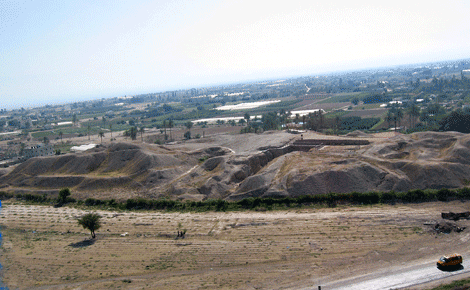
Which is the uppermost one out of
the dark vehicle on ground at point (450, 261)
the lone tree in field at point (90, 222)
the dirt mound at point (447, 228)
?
the lone tree in field at point (90, 222)

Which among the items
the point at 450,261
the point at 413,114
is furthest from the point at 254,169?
the point at 413,114

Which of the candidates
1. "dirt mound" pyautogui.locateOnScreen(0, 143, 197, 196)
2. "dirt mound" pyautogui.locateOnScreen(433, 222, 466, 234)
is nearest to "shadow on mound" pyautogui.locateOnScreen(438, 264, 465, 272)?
"dirt mound" pyautogui.locateOnScreen(433, 222, 466, 234)

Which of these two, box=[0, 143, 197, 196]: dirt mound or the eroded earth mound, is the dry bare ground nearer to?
the eroded earth mound

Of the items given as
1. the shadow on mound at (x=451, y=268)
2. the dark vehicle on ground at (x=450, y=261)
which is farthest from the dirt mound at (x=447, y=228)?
the shadow on mound at (x=451, y=268)

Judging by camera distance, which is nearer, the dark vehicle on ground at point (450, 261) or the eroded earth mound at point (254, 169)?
the dark vehicle on ground at point (450, 261)

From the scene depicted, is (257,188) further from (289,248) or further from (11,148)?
(11,148)

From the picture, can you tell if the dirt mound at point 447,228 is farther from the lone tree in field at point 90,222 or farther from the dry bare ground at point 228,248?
the lone tree in field at point 90,222

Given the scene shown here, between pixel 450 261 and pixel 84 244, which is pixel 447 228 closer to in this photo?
pixel 450 261
